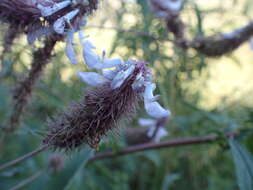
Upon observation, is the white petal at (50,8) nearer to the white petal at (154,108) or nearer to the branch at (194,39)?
the white petal at (154,108)

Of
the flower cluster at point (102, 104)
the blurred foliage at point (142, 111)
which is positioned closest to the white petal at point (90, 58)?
the flower cluster at point (102, 104)

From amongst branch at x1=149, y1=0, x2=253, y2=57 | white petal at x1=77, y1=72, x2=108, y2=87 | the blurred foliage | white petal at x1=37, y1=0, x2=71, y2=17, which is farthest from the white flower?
branch at x1=149, y1=0, x2=253, y2=57

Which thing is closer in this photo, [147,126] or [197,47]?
[197,47]

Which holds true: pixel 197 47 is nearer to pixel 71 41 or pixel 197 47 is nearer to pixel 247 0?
pixel 247 0

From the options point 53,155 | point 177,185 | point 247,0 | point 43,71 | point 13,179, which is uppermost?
point 247,0

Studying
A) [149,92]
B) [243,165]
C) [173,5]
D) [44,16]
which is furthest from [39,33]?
[173,5]

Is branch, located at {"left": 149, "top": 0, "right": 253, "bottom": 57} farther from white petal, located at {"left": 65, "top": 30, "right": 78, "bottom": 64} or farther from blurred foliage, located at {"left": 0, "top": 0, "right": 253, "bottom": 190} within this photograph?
white petal, located at {"left": 65, "top": 30, "right": 78, "bottom": 64}

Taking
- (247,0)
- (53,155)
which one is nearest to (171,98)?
(53,155)
